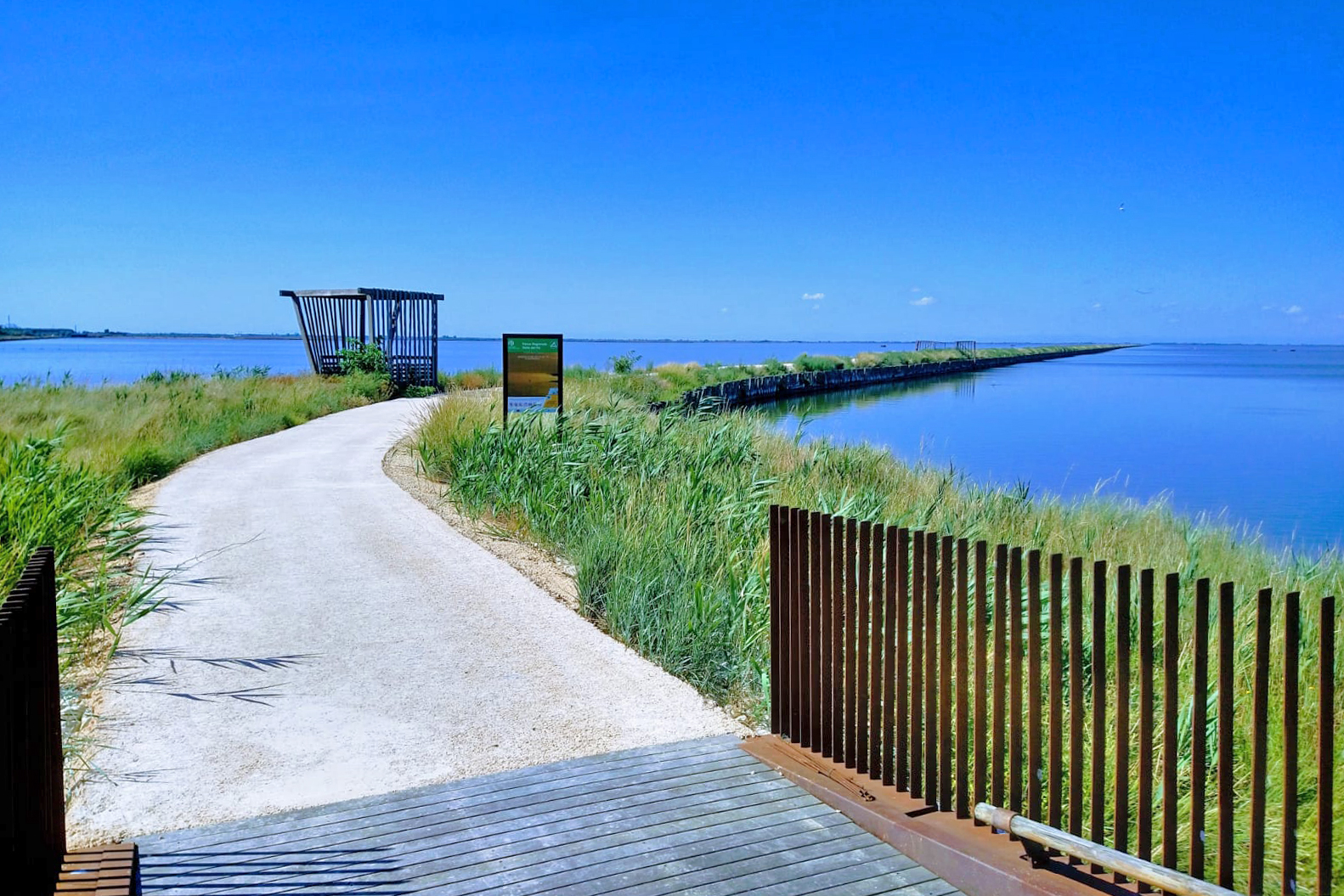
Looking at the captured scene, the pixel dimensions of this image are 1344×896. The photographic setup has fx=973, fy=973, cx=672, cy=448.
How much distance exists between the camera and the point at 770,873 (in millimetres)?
3680

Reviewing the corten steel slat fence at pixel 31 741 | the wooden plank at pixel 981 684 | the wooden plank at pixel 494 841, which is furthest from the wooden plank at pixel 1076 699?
the corten steel slat fence at pixel 31 741

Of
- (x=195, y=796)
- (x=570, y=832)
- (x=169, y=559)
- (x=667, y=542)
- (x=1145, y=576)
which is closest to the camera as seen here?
(x=1145, y=576)

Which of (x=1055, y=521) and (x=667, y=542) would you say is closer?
(x=667, y=542)

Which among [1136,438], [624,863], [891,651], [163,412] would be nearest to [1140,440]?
[1136,438]

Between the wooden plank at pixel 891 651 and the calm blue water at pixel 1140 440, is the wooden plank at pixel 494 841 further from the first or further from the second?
the calm blue water at pixel 1140 440

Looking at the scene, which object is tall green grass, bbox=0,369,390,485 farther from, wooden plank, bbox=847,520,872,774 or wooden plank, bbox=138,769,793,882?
wooden plank, bbox=847,520,872,774

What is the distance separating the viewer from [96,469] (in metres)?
10.5

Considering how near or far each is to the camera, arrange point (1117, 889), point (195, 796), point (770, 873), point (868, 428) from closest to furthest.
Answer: point (1117, 889) < point (770, 873) < point (195, 796) < point (868, 428)

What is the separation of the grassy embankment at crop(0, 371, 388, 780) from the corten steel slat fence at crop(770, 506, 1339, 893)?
143 inches

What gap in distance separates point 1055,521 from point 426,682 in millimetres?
7706

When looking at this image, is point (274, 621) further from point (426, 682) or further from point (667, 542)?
point (667, 542)

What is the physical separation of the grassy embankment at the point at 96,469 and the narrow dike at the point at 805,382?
9.50 metres

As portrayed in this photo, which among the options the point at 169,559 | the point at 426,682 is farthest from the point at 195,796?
the point at 169,559

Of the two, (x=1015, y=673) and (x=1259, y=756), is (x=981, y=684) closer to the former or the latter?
(x=1015, y=673)
